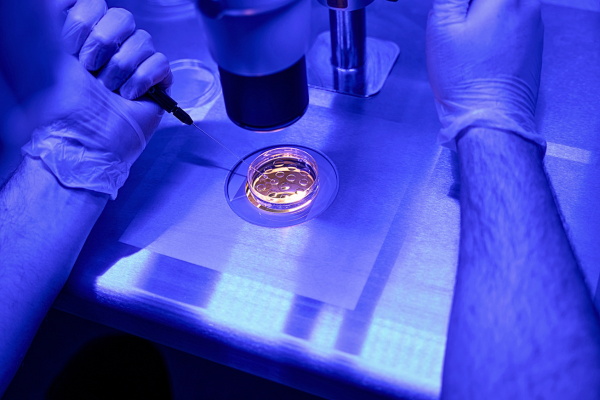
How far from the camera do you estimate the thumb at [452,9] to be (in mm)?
901

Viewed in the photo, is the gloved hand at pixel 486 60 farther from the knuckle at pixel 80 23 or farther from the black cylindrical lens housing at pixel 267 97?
the knuckle at pixel 80 23

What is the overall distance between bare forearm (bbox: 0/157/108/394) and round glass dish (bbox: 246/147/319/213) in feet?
0.90

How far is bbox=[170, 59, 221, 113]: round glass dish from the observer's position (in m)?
1.08

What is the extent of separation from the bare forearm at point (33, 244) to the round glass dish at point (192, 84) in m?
0.30

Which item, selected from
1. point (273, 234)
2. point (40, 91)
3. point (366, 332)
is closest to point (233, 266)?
point (273, 234)

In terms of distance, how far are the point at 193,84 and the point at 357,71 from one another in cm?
37

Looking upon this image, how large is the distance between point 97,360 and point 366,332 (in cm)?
71

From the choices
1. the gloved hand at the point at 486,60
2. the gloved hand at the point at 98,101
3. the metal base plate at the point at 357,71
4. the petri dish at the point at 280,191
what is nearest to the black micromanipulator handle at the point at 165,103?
the gloved hand at the point at 98,101

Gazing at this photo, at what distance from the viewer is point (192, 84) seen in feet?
3.69

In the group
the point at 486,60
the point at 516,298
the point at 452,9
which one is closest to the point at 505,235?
the point at 516,298

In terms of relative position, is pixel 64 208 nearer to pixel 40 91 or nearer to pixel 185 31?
pixel 40 91

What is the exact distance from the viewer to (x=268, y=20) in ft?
2.23

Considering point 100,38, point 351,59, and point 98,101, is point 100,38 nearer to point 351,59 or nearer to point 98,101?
point 98,101

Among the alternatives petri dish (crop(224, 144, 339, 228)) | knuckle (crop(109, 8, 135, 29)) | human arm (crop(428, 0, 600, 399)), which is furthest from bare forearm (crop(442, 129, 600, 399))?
knuckle (crop(109, 8, 135, 29))
